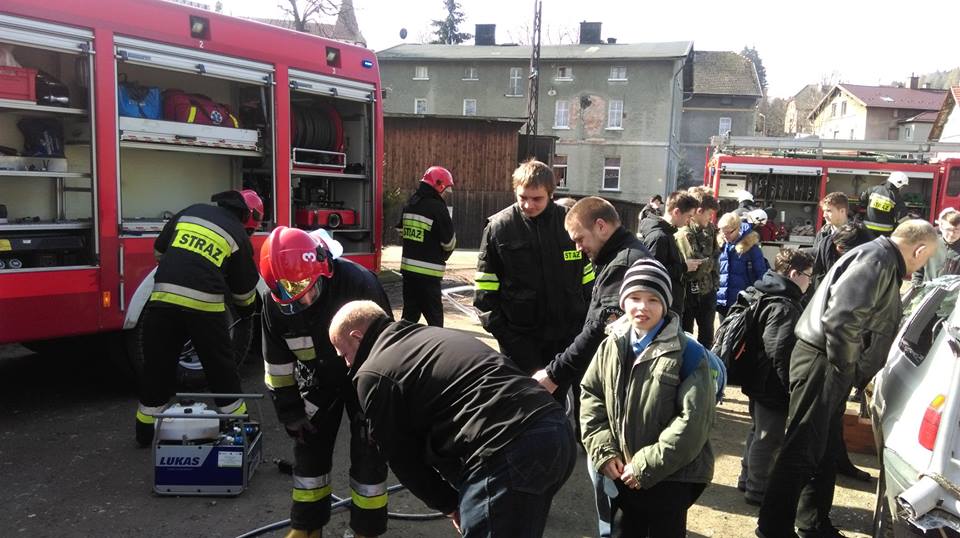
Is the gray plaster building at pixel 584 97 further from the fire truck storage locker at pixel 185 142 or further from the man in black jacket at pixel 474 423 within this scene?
the man in black jacket at pixel 474 423

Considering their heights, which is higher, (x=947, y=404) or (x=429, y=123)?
(x=429, y=123)

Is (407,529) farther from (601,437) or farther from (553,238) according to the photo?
(553,238)

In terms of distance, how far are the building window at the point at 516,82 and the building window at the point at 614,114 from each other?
5.06 m

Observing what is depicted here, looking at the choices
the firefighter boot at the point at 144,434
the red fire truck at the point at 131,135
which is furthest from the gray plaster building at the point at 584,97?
the firefighter boot at the point at 144,434

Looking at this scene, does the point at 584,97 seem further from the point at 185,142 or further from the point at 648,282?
the point at 648,282

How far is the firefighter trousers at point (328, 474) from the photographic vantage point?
3156 millimetres

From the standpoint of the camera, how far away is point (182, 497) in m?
4.09

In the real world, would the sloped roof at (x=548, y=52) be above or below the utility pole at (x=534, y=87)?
above

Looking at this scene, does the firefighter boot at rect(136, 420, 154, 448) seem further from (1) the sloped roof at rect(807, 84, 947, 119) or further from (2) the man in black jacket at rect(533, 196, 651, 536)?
(1) the sloped roof at rect(807, 84, 947, 119)

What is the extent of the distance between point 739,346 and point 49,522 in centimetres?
387

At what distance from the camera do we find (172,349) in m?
4.61

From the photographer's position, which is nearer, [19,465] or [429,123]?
[19,465]

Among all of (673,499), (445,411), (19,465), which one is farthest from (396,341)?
(19,465)

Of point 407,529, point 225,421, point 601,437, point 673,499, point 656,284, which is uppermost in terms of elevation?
point 656,284
